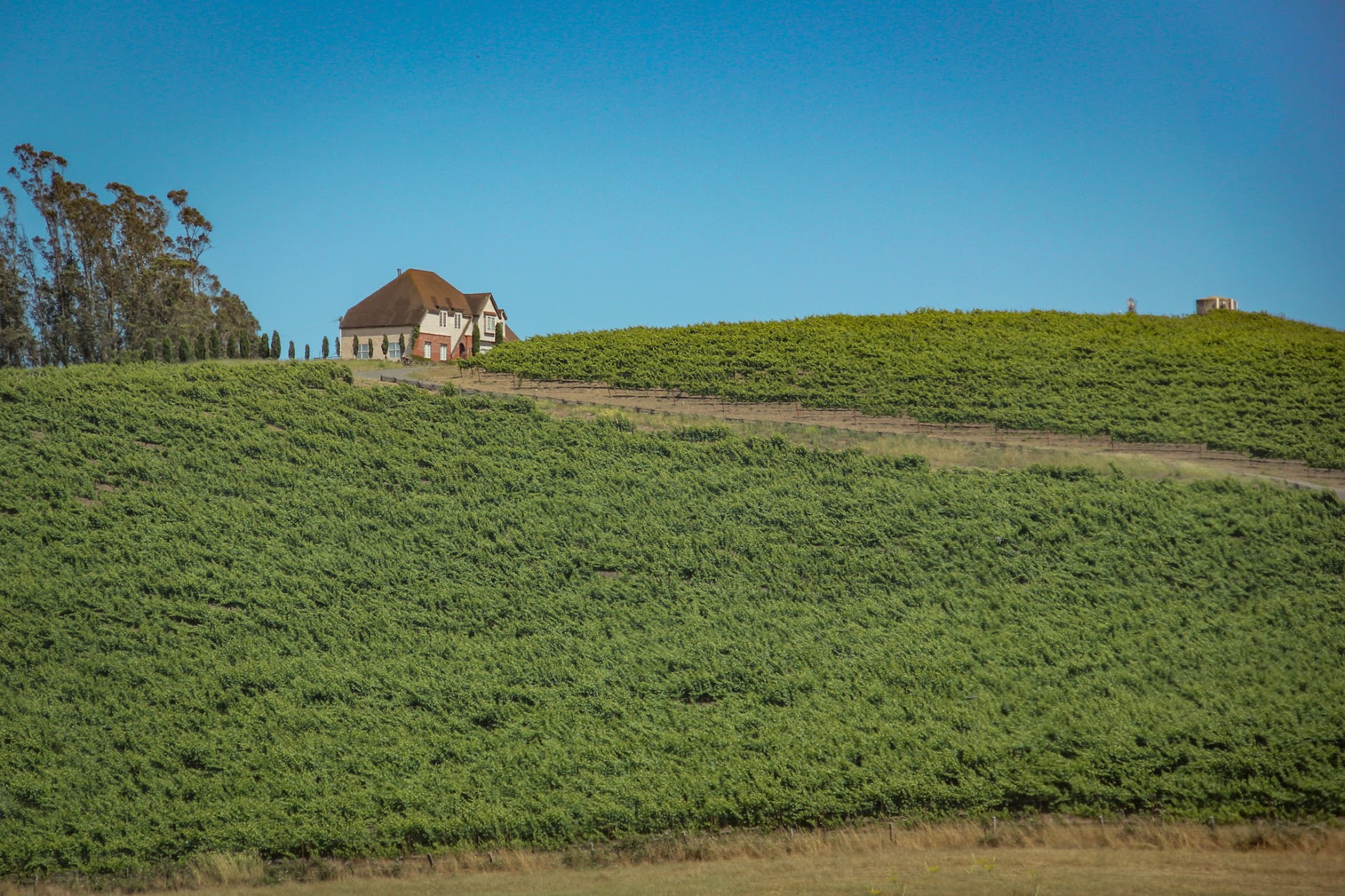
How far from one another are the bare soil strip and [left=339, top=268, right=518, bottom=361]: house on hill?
2067 cm

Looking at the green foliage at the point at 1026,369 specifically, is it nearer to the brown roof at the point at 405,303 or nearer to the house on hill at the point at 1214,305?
the house on hill at the point at 1214,305

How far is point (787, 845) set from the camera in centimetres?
1748

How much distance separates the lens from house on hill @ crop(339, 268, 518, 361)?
65.5m

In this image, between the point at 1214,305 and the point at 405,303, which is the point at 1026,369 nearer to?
the point at 1214,305

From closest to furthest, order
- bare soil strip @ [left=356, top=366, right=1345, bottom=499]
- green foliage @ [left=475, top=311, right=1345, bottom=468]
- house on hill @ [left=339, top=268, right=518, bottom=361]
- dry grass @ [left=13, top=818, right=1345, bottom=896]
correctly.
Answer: dry grass @ [left=13, top=818, right=1345, bottom=896]
bare soil strip @ [left=356, top=366, right=1345, bottom=499]
green foliage @ [left=475, top=311, right=1345, bottom=468]
house on hill @ [left=339, top=268, right=518, bottom=361]

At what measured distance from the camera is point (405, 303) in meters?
66.9

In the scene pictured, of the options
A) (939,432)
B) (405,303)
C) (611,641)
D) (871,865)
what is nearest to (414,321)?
(405,303)

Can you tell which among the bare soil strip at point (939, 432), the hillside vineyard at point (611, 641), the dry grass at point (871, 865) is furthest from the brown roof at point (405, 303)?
the dry grass at point (871, 865)

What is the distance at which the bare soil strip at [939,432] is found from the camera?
31516 millimetres

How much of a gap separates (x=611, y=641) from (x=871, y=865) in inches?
337

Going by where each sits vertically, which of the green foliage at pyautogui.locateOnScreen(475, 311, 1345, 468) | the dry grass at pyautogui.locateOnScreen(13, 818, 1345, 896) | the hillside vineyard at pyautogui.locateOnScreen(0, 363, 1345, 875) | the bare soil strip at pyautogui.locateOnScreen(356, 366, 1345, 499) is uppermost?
the green foliage at pyautogui.locateOnScreen(475, 311, 1345, 468)

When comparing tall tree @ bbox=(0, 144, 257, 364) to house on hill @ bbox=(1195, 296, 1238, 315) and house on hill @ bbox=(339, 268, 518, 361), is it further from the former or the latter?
house on hill @ bbox=(1195, 296, 1238, 315)

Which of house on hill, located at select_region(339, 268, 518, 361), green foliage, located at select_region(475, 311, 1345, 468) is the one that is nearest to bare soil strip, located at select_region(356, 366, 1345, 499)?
green foliage, located at select_region(475, 311, 1345, 468)

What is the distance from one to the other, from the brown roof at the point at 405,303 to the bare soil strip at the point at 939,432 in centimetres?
2166
